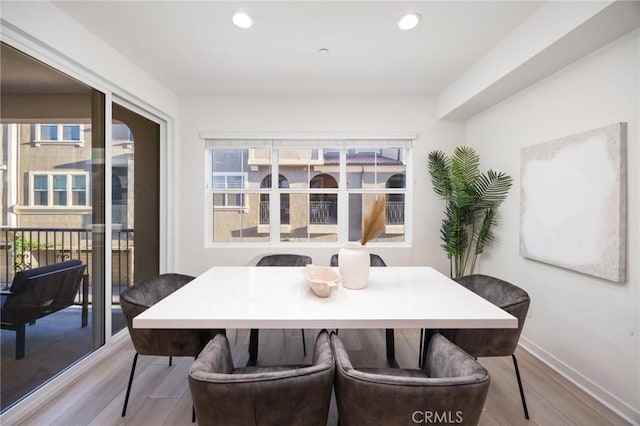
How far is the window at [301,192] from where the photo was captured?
143 inches

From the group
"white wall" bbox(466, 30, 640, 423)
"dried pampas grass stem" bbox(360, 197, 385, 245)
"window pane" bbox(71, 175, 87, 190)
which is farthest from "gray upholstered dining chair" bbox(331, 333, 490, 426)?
"window pane" bbox(71, 175, 87, 190)

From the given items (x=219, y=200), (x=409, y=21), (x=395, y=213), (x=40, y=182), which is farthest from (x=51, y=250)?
(x=395, y=213)

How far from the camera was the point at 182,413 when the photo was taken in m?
1.73

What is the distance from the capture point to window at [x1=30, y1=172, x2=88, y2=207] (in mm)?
1870

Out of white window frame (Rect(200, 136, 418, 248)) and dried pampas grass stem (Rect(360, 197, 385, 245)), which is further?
white window frame (Rect(200, 136, 418, 248))

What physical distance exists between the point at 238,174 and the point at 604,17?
3.48 metres

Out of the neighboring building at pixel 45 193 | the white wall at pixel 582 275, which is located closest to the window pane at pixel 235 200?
the neighboring building at pixel 45 193

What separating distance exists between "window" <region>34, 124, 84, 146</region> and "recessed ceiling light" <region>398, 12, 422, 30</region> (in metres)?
2.61

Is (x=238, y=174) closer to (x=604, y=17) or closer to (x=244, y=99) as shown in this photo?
(x=244, y=99)

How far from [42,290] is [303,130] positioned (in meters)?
2.81

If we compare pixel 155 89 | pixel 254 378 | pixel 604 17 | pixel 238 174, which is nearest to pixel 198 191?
pixel 238 174

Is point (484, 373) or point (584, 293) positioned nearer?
point (484, 373)

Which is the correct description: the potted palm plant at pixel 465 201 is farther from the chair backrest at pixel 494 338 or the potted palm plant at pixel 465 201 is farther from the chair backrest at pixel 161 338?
the chair backrest at pixel 161 338

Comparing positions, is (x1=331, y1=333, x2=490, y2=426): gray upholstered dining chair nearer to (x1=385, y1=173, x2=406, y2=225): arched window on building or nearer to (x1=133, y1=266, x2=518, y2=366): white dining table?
(x1=133, y1=266, x2=518, y2=366): white dining table
